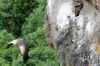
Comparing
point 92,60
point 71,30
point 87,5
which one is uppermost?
point 87,5

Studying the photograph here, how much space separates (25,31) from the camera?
779 inches

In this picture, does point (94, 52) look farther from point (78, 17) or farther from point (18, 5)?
point (18, 5)

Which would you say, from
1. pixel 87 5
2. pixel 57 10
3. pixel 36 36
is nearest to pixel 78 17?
pixel 87 5

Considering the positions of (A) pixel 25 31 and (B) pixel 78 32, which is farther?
(A) pixel 25 31

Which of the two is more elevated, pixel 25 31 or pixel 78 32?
pixel 78 32

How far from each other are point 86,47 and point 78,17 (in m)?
1.31

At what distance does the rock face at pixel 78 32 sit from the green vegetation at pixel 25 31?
3.89ft

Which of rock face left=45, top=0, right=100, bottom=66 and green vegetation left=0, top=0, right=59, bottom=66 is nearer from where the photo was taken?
rock face left=45, top=0, right=100, bottom=66

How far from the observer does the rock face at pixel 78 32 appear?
34.7 ft

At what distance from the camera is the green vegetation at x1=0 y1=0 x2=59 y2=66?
13.9 meters

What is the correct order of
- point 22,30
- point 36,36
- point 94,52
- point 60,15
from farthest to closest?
point 22,30 < point 36,36 < point 60,15 < point 94,52

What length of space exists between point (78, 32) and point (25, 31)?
341 inches

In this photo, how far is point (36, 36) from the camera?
1711cm

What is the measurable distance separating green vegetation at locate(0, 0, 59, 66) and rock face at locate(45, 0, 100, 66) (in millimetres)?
1185
